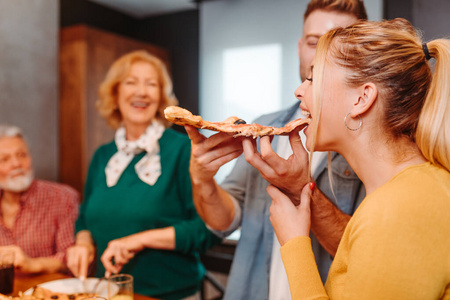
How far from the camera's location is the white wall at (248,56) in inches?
154

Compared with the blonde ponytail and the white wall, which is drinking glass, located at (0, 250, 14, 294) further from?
the white wall

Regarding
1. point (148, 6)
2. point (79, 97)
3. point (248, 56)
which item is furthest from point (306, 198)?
point (148, 6)

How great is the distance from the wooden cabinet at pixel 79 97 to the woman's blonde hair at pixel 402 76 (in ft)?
10.1

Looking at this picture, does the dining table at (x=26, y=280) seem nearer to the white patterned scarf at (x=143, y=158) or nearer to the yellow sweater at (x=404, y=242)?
the white patterned scarf at (x=143, y=158)

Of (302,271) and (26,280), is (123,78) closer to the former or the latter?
(26,280)

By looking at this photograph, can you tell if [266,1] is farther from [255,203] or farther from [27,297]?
[27,297]

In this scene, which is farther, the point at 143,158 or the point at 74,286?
the point at 143,158

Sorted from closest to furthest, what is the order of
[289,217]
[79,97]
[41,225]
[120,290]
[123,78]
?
[289,217]
[120,290]
[123,78]
[41,225]
[79,97]

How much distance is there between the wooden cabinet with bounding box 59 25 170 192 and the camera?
140 inches

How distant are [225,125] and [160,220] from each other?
80 centimetres

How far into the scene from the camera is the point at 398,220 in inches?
29.0

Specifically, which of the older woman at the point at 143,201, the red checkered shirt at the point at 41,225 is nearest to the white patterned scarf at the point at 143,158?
the older woman at the point at 143,201

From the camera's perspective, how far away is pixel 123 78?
1972 mm

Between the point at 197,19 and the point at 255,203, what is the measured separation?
3570 millimetres
